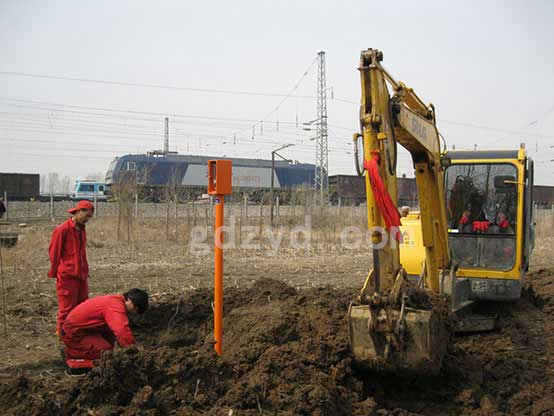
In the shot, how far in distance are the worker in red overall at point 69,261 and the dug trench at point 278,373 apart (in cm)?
109

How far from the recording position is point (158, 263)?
1424 centimetres

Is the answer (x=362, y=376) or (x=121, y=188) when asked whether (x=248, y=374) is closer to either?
(x=362, y=376)

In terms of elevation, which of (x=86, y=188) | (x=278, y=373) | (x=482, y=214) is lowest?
(x=278, y=373)

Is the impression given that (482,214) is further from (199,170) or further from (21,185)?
(199,170)

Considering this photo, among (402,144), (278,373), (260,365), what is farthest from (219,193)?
(402,144)

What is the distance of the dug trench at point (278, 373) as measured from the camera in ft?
13.2

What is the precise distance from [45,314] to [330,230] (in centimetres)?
1425

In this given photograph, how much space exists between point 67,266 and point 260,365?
2669 millimetres

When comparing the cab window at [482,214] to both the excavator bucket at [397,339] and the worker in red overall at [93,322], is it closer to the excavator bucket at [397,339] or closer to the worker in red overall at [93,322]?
the excavator bucket at [397,339]

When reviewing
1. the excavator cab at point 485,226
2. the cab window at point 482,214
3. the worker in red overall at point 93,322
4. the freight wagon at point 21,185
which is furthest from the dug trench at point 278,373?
the freight wagon at point 21,185

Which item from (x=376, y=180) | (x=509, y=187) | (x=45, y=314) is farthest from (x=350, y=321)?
(x=45, y=314)

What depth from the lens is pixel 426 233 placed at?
20.8 feet

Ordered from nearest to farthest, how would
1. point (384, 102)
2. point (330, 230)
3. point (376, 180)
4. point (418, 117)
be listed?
point (376, 180), point (384, 102), point (418, 117), point (330, 230)

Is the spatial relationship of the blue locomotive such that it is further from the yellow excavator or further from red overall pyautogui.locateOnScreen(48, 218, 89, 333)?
red overall pyautogui.locateOnScreen(48, 218, 89, 333)
